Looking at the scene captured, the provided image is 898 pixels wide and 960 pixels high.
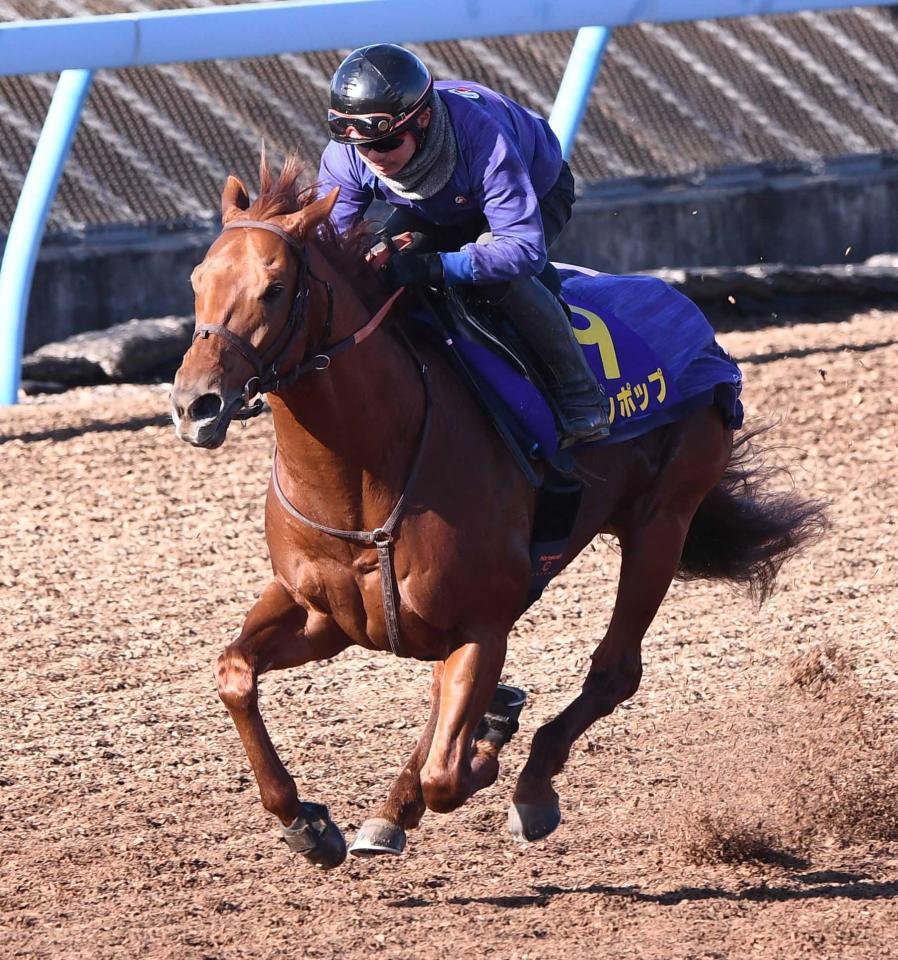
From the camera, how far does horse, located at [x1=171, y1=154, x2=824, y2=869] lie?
12.2ft

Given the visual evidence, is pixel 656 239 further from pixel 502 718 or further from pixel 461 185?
pixel 461 185

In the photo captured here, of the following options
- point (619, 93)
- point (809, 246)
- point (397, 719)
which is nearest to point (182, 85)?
point (619, 93)

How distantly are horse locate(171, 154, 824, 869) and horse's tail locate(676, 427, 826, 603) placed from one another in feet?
4.60

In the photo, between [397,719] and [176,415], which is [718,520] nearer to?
[397,719]

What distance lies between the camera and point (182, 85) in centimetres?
1420

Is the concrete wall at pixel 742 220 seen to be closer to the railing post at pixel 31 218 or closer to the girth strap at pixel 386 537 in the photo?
the railing post at pixel 31 218

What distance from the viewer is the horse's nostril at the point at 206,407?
3430 millimetres

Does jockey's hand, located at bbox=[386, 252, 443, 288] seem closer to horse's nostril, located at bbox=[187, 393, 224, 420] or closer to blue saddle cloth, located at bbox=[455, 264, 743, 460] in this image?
blue saddle cloth, located at bbox=[455, 264, 743, 460]

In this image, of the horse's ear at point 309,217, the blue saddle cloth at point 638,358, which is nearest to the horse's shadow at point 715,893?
the blue saddle cloth at point 638,358

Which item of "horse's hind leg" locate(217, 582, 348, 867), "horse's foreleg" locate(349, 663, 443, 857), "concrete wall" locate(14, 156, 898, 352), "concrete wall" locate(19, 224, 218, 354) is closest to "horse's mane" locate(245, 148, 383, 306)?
"horse's hind leg" locate(217, 582, 348, 867)

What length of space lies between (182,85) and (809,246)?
19.2 ft

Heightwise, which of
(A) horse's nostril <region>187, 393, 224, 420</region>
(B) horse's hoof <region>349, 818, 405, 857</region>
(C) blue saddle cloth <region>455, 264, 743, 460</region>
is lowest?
(B) horse's hoof <region>349, 818, 405, 857</region>

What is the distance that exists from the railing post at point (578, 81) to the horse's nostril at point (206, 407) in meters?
8.06

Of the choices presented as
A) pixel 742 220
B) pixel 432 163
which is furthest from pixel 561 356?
pixel 742 220
